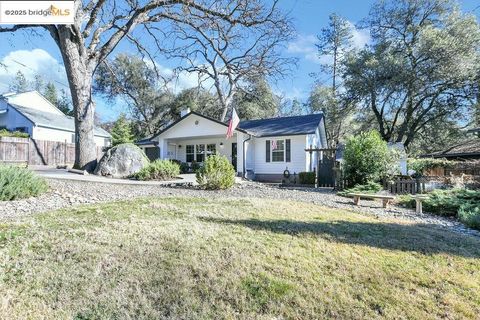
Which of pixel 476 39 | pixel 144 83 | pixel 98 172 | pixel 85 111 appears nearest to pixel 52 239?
pixel 98 172

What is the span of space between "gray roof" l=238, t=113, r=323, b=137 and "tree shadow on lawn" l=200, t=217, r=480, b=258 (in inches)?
456

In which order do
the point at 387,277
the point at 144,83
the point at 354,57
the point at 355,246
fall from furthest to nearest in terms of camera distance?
the point at 144,83 < the point at 354,57 < the point at 355,246 < the point at 387,277

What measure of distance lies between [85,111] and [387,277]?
13.9 metres

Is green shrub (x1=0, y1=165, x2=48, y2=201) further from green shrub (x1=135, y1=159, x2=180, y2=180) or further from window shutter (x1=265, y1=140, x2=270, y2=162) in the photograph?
window shutter (x1=265, y1=140, x2=270, y2=162)

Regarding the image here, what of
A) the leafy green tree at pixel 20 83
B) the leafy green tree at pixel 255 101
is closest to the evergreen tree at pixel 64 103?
the leafy green tree at pixel 20 83

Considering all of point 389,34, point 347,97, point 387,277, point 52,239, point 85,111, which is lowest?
point 387,277

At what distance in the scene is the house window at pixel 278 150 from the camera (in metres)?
17.7

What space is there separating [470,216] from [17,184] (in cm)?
995

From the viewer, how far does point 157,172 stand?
12969 mm

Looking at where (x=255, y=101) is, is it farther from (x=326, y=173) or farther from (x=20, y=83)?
(x=20, y=83)

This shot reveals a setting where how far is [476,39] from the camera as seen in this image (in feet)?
69.7

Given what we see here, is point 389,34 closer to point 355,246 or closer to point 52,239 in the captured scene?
point 355,246

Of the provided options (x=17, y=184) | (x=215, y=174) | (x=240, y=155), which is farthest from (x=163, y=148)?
(x=17, y=184)

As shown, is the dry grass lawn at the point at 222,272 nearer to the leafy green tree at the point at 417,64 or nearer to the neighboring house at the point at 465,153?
the neighboring house at the point at 465,153
